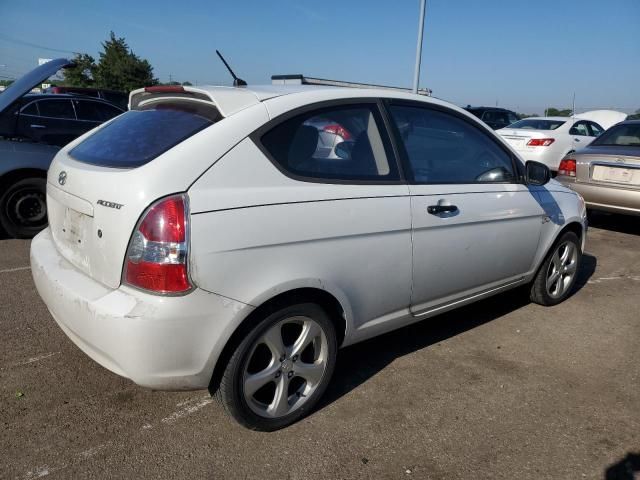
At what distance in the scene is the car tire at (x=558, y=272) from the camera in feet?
13.8

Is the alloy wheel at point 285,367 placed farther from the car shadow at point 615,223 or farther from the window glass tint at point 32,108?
the car shadow at point 615,223

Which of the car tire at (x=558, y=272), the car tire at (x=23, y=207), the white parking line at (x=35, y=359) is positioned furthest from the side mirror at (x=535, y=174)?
the car tire at (x=23, y=207)

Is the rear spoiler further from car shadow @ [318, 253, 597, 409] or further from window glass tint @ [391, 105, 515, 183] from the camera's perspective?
car shadow @ [318, 253, 597, 409]

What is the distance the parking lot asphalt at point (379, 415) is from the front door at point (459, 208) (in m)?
0.48

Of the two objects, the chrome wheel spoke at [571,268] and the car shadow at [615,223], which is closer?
the chrome wheel spoke at [571,268]

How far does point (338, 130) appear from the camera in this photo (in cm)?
277

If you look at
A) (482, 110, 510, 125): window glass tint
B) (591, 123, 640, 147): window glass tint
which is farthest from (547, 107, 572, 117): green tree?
(591, 123, 640, 147): window glass tint

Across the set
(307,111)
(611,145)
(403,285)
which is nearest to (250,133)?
(307,111)

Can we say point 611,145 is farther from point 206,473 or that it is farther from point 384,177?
point 206,473

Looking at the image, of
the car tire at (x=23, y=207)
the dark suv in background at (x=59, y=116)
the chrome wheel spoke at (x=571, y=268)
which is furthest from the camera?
the dark suv in background at (x=59, y=116)

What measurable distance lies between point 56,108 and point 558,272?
7019 mm

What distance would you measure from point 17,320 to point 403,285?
8.82 feet

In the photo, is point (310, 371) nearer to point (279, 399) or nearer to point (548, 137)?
point (279, 399)

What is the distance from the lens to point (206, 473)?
2254mm
